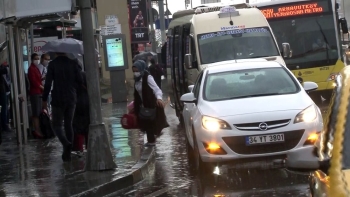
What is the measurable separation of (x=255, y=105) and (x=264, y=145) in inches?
28.3

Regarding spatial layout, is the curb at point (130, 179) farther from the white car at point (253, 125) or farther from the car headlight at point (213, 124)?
the car headlight at point (213, 124)

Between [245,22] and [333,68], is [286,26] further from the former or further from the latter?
[245,22]

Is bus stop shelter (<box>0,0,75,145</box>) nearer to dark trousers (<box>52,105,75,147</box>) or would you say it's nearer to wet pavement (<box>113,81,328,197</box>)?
dark trousers (<box>52,105,75,147</box>)

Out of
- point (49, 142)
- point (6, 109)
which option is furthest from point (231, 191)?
point (6, 109)

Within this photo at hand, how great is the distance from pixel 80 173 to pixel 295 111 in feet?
10.4

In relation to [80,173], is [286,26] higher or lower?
higher

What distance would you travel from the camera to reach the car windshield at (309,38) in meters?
23.0

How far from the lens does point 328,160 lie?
496 centimetres

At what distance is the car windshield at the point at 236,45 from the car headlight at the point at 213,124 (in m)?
6.95

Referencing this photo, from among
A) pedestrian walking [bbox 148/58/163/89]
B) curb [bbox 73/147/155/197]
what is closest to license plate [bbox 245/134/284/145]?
curb [bbox 73/147/155/197]

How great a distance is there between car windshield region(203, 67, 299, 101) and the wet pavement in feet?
3.72

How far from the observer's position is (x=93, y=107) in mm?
12281

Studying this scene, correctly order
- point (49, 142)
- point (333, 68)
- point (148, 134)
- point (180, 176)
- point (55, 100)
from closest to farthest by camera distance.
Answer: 1. point (180, 176)
2. point (55, 100)
3. point (148, 134)
4. point (49, 142)
5. point (333, 68)

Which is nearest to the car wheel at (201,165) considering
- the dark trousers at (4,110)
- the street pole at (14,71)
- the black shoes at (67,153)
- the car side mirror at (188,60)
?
the black shoes at (67,153)
